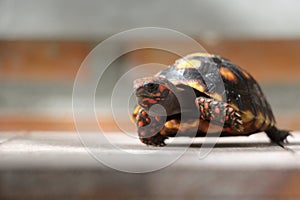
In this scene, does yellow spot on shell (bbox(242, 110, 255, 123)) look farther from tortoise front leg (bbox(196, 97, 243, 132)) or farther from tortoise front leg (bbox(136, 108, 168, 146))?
tortoise front leg (bbox(136, 108, 168, 146))

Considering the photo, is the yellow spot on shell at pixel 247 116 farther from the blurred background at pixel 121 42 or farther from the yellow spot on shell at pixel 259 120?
the blurred background at pixel 121 42

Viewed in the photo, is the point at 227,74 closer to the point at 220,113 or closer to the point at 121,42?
the point at 220,113

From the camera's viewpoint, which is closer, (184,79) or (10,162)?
(10,162)

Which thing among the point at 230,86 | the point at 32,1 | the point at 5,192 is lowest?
the point at 5,192

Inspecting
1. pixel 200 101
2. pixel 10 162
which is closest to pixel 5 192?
pixel 10 162

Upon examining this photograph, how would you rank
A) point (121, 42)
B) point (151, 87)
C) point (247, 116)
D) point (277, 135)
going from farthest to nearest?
point (121, 42), point (277, 135), point (247, 116), point (151, 87)

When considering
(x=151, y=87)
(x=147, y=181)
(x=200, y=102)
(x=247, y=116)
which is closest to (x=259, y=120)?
(x=247, y=116)

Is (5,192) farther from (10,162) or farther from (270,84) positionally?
(270,84)

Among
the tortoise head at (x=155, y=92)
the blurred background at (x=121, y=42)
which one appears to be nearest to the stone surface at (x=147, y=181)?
the tortoise head at (x=155, y=92)
